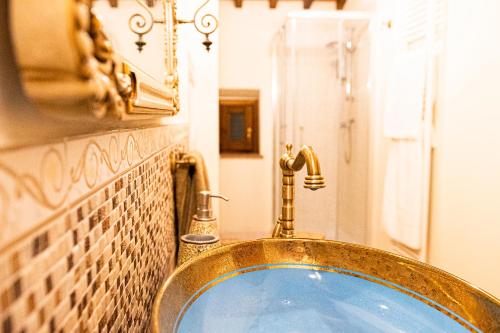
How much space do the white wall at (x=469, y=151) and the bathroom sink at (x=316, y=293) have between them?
135cm

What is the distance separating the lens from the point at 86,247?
37 cm

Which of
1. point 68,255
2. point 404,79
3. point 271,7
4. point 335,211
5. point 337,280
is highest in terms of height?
point 271,7

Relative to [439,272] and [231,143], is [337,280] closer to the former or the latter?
[439,272]

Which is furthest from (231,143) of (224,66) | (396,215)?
(396,215)

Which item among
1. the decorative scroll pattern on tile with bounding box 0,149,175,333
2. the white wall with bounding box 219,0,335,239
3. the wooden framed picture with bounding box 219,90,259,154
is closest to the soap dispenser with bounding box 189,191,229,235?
the decorative scroll pattern on tile with bounding box 0,149,175,333

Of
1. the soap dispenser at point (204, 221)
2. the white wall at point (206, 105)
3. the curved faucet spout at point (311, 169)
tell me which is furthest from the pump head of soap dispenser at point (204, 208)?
the white wall at point (206, 105)

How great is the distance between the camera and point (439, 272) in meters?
0.59

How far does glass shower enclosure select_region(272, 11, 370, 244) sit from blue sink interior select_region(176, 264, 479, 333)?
2389 mm

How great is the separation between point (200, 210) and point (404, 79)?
74.7 inches

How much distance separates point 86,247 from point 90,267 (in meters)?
0.03

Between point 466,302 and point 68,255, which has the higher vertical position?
point 68,255

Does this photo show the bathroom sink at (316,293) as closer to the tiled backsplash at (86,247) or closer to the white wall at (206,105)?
the tiled backsplash at (86,247)

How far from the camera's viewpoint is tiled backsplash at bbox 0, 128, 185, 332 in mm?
234

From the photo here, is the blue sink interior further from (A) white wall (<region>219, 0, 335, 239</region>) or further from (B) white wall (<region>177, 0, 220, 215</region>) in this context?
(A) white wall (<region>219, 0, 335, 239</region>)
